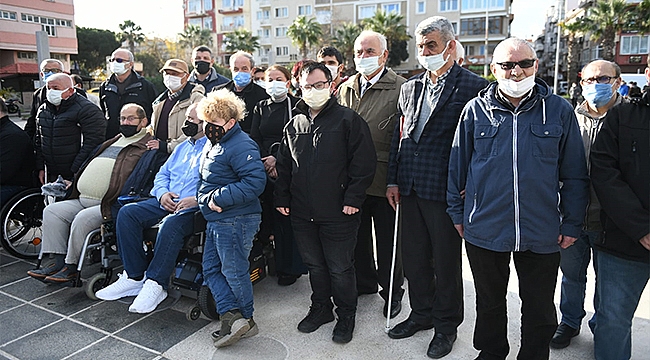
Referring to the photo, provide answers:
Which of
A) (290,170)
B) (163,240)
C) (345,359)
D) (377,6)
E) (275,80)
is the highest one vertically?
(377,6)

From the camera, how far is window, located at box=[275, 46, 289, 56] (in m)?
52.2

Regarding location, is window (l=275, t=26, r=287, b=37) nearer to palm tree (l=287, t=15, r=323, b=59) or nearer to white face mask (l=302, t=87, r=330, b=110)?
palm tree (l=287, t=15, r=323, b=59)

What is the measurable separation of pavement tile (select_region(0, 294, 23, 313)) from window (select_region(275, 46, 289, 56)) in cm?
5026

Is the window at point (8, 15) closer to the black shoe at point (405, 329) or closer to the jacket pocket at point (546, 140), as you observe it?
the black shoe at point (405, 329)

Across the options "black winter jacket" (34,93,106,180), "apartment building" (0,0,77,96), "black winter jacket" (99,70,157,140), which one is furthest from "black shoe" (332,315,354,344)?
"apartment building" (0,0,77,96)

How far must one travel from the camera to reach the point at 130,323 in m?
3.56

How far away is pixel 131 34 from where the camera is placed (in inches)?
2007

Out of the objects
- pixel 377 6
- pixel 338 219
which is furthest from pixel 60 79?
pixel 377 6

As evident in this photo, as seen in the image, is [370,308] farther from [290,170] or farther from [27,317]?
[27,317]

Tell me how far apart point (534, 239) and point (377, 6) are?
4713cm

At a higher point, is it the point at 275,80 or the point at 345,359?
the point at 275,80

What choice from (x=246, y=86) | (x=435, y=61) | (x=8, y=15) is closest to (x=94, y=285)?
(x=246, y=86)

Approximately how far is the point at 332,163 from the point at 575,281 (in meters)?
1.80

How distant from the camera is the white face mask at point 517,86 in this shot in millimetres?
2493
